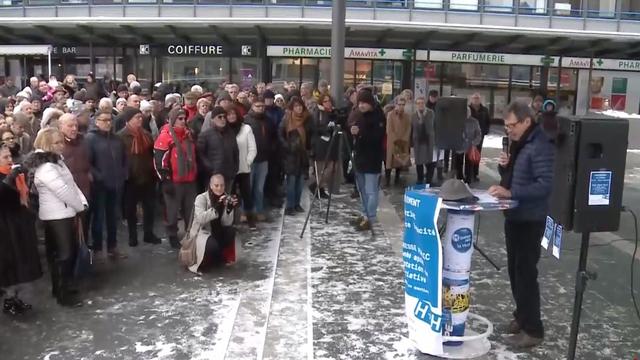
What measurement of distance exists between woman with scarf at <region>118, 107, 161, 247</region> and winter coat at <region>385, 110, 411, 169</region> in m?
4.94

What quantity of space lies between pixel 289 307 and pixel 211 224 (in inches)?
57.9

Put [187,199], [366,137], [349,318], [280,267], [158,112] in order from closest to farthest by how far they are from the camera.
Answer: [349,318] → [280,267] → [187,199] → [366,137] → [158,112]

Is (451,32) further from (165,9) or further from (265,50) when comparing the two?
(165,9)

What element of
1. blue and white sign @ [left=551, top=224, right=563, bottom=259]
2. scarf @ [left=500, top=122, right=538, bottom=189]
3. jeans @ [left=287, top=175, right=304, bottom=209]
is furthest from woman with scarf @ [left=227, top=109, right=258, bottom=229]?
blue and white sign @ [left=551, top=224, right=563, bottom=259]

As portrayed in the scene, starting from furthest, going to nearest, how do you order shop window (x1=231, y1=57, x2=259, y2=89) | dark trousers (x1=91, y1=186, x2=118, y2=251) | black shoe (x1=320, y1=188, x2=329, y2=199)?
shop window (x1=231, y1=57, x2=259, y2=89)
black shoe (x1=320, y1=188, x2=329, y2=199)
dark trousers (x1=91, y1=186, x2=118, y2=251)

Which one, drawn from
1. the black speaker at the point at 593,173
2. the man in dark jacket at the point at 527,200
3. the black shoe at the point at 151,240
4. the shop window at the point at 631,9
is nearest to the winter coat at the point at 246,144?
the black shoe at the point at 151,240

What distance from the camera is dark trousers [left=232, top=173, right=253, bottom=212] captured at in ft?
27.6

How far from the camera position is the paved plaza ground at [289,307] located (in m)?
4.76

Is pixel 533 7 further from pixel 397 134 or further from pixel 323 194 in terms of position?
pixel 323 194

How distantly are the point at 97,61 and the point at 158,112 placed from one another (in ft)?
49.0

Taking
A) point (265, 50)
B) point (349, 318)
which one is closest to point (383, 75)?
point (265, 50)

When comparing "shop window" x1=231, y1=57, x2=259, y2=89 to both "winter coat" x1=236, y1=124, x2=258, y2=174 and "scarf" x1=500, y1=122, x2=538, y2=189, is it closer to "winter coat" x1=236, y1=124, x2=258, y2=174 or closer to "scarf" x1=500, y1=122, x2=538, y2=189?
"winter coat" x1=236, y1=124, x2=258, y2=174

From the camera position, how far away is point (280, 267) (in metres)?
6.72

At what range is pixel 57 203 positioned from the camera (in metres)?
5.43
